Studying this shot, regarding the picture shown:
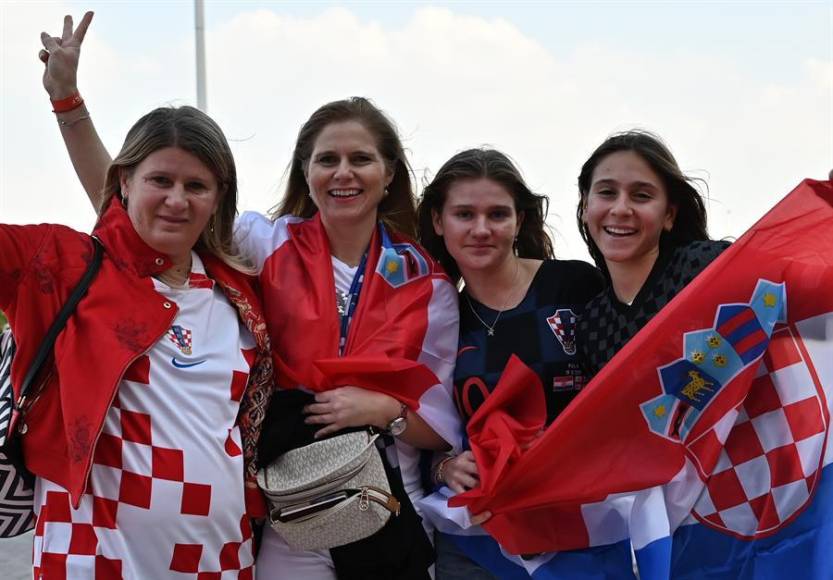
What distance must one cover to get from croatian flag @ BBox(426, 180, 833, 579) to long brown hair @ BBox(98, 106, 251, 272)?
1.16 m

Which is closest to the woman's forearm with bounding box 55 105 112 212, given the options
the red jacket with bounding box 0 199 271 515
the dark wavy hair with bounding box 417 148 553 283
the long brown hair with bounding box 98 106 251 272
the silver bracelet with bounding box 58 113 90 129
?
the silver bracelet with bounding box 58 113 90 129

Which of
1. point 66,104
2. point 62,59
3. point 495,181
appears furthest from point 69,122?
point 495,181

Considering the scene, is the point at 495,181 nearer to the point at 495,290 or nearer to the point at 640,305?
the point at 495,290

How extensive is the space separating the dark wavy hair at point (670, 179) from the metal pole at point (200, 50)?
27.2 feet

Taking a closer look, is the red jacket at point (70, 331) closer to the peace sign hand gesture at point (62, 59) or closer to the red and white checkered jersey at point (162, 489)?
the red and white checkered jersey at point (162, 489)

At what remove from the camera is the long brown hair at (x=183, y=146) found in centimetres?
267

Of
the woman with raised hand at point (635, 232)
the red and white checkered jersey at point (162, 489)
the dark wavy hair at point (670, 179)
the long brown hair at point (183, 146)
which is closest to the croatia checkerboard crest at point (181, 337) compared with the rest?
the red and white checkered jersey at point (162, 489)

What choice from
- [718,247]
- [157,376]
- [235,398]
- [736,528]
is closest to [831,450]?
[736,528]

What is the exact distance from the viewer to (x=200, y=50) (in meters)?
10.6

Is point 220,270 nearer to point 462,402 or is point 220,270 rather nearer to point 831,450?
point 462,402

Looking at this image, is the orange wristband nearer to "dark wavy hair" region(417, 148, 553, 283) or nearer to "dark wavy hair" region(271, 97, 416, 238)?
"dark wavy hair" region(271, 97, 416, 238)

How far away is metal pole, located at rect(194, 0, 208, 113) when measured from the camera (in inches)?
416

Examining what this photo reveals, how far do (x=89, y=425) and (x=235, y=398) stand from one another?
0.44 metres

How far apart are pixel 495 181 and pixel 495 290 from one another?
15.2 inches
